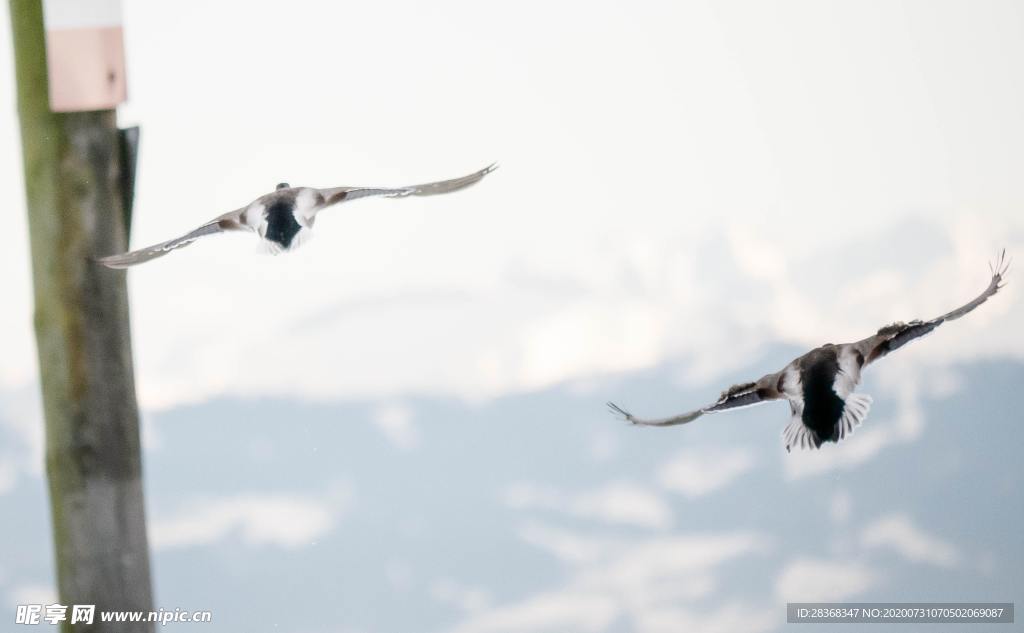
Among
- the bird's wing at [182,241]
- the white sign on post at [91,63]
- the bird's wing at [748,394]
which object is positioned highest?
the white sign on post at [91,63]

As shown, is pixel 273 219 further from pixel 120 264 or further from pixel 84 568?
Answer: pixel 84 568

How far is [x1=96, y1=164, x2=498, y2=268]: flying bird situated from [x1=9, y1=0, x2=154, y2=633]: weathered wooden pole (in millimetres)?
117

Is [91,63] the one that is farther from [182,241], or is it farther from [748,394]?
[748,394]

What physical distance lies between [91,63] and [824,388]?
2137 mm

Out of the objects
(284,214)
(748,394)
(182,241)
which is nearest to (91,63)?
(182,241)

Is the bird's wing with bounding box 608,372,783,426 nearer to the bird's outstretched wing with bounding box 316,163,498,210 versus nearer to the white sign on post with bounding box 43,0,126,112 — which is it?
the bird's outstretched wing with bounding box 316,163,498,210

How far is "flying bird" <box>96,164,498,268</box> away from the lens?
344cm

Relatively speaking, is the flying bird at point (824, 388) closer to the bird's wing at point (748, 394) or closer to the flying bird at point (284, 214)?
the bird's wing at point (748, 394)

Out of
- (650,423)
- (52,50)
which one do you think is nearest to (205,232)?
(52,50)

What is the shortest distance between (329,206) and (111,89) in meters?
0.70

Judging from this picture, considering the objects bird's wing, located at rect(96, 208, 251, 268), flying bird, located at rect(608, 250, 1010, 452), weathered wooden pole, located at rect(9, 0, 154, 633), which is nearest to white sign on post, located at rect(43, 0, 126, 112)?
weathered wooden pole, located at rect(9, 0, 154, 633)

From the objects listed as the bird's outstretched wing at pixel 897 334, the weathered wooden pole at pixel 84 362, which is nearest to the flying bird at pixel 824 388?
the bird's outstretched wing at pixel 897 334

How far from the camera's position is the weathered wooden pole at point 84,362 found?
3641 millimetres

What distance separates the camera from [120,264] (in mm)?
3584
